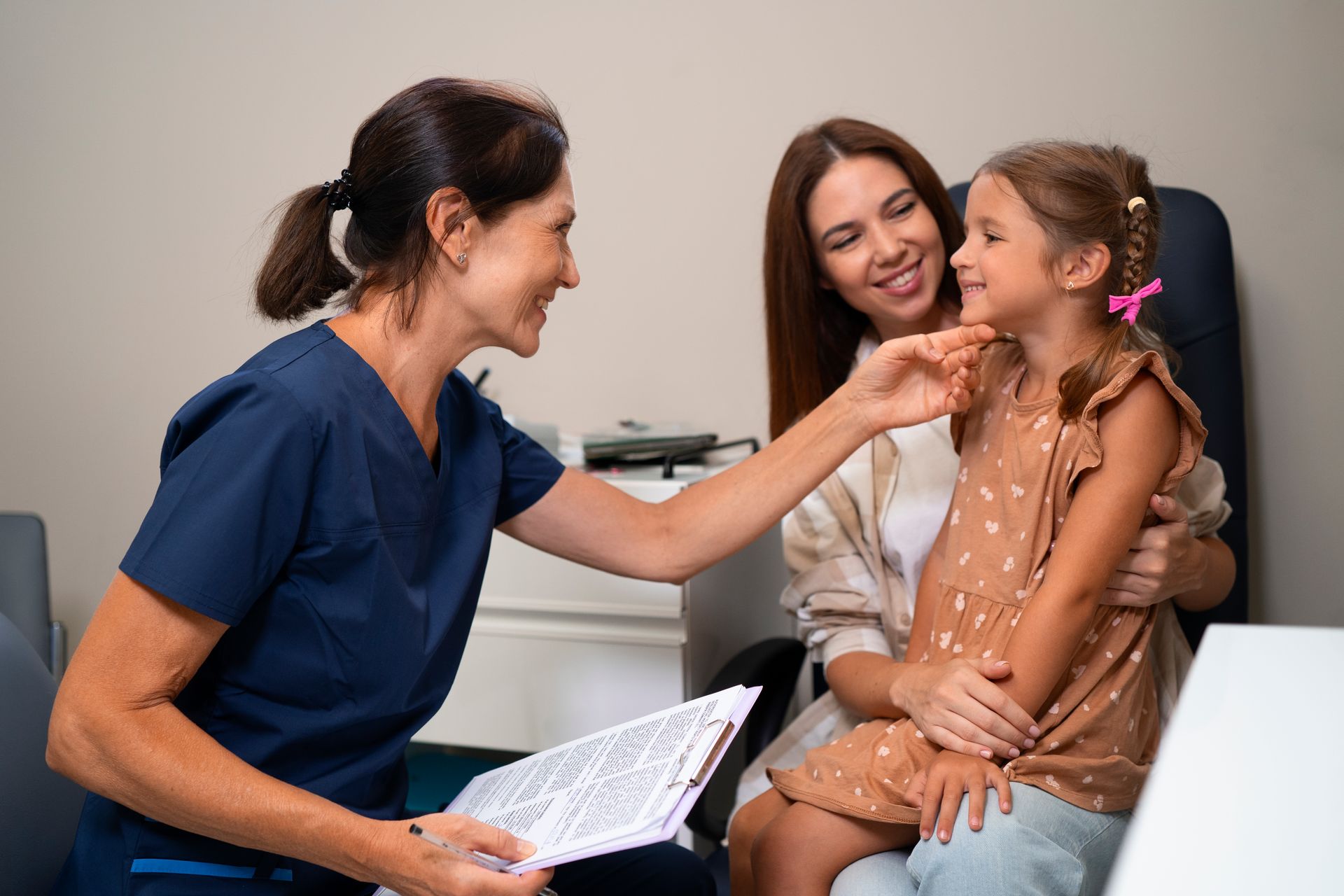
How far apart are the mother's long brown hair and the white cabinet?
10.9 inches

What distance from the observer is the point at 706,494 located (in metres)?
1.39

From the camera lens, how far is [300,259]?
1095 mm

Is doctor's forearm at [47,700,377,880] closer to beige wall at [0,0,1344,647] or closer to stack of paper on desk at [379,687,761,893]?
stack of paper on desk at [379,687,761,893]

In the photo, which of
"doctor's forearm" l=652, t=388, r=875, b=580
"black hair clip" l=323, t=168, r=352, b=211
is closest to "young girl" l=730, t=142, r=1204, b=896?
"doctor's forearm" l=652, t=388, r=875, b=580

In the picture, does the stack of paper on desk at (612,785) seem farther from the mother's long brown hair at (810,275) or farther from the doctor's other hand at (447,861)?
the mother's long brown hair at (810,275)

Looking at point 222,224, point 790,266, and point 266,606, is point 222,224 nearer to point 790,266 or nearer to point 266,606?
point 790,266

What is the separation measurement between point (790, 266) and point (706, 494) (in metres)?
0.38

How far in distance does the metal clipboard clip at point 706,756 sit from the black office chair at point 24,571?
111cm

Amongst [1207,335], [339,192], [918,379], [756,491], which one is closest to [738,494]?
[756,491]

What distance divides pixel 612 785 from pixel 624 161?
1.48 m

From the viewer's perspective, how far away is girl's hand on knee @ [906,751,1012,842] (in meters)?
1.02

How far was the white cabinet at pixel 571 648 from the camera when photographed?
1732mm

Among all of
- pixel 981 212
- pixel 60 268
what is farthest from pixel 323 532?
pixel 60 268

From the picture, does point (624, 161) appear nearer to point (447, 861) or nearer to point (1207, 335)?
point (1207, 335)
